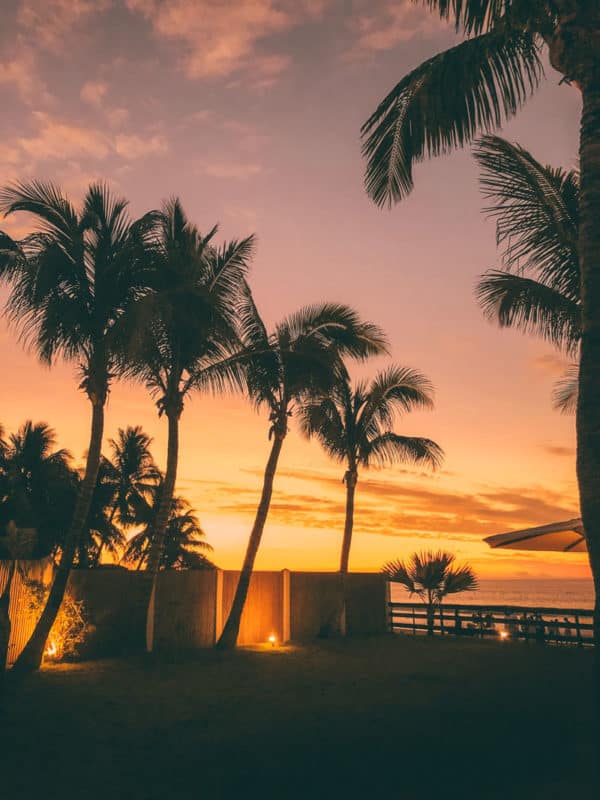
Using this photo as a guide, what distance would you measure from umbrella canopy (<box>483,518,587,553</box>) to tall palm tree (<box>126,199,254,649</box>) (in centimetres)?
635

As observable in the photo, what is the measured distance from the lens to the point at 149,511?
3250 centimetres

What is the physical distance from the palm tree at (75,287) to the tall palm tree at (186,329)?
76 cm

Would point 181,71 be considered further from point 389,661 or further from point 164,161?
point 389,661

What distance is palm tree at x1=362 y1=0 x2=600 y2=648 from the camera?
4.93m

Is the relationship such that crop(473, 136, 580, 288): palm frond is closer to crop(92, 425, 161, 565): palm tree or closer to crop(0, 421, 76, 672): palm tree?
crop(0, 421, 76, 672): palm tree

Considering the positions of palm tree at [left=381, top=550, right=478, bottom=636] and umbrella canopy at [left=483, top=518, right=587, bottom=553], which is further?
palm tree at [left=381, top=550, right=478, bottom=636]

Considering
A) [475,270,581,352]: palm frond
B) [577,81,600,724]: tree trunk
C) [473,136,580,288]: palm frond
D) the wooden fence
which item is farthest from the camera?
the wooden fence

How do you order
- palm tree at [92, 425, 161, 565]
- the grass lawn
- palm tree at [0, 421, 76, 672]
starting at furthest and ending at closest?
palm tree at [92, 425, 161, 565], palm tree at [0, 421, 76, 672], the grass lawn

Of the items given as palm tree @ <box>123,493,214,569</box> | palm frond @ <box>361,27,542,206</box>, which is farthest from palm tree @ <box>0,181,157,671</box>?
palm tree @ <box>123,493,214,569</box>

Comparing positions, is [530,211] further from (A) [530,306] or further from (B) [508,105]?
(A) [530,306]

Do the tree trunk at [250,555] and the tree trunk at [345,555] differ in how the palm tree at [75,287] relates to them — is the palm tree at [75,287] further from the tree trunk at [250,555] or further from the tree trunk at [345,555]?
the tree trunk at [345,555]

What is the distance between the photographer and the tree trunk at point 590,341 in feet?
15.7

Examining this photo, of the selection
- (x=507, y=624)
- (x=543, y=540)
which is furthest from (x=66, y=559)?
(x=507, y=624)

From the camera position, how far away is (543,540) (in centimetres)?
1179
